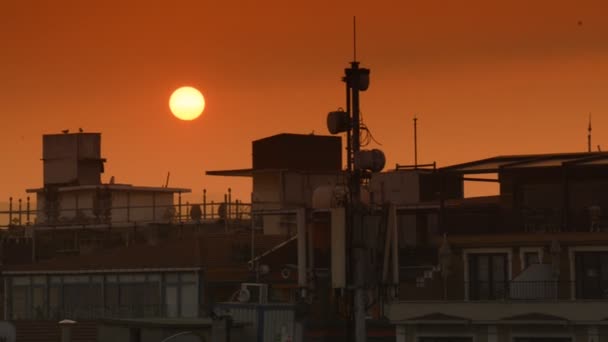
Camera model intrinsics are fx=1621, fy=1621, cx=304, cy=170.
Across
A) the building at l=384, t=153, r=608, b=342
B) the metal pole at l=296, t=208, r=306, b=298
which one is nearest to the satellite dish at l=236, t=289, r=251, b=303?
the building at l=384, t=153, r=608, b=342

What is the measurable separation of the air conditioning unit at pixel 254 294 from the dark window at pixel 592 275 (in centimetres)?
1325

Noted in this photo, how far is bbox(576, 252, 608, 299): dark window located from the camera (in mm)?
64500

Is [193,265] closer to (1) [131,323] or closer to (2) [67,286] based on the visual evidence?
(2) [67,286]

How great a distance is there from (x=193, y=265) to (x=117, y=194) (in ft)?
96.5

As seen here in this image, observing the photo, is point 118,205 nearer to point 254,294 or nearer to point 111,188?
point 111,188

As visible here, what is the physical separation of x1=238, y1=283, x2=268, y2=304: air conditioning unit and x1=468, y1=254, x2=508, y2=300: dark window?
8873mm

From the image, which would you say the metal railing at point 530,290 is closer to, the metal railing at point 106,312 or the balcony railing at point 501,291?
the balcony railing at point 501,291

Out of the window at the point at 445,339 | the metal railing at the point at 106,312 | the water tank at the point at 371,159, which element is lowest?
the window at the point at 445,339

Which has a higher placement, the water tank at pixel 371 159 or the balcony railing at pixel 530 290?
the water tank at pixel 371 159

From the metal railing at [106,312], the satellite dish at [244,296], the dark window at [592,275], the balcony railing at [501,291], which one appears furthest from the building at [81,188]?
the dark window at [592,275]

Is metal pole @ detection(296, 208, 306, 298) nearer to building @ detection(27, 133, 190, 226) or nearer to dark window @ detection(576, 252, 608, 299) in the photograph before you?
dark window @ detection(576, 252, 608, 299)

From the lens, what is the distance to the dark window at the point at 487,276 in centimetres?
6706

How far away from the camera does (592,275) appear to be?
65250mm

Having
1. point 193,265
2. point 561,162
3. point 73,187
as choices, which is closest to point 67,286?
point 193,265
